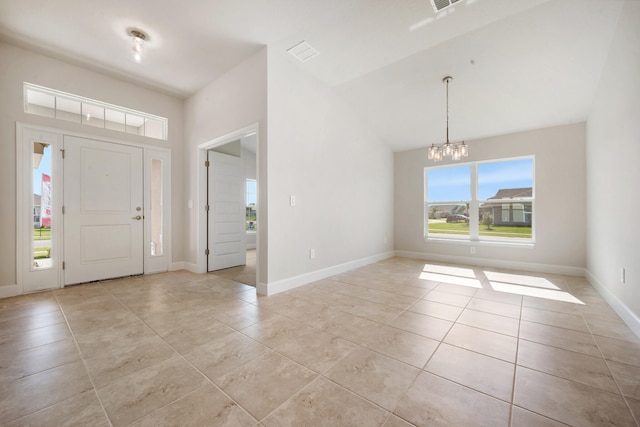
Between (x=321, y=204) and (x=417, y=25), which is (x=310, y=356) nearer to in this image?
(x=321, y=204)

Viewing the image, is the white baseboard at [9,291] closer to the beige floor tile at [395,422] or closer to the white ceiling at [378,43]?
the white ceiling at [378,43]

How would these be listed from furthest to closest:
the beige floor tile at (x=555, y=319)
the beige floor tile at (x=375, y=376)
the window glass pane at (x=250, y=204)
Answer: the window glass pane at (x=250, y=204) → the beige floor tile at (x=555, y=319) → the beige floor tile at (x=375, y=376)

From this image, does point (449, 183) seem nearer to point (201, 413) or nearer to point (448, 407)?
point (448, 407)

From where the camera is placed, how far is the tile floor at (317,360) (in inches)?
52.8

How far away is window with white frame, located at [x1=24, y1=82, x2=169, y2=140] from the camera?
3445 mm

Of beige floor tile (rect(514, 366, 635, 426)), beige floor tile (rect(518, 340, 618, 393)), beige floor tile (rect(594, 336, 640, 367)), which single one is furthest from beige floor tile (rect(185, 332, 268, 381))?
beige floor tile (rect(594, 336, 640, 367))

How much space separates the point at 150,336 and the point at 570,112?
20.7ft

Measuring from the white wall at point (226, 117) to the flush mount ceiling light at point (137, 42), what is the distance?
106 centimetres

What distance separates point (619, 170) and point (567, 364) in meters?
2.21

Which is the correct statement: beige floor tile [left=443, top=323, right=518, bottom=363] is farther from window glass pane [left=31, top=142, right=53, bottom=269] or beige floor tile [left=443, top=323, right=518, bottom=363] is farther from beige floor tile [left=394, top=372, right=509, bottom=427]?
window glass pane [left=31, top=142, right=53, bottom=269]

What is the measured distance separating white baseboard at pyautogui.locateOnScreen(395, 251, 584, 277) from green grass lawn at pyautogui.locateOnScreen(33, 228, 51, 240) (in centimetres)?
623

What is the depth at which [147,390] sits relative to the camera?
1.50 m

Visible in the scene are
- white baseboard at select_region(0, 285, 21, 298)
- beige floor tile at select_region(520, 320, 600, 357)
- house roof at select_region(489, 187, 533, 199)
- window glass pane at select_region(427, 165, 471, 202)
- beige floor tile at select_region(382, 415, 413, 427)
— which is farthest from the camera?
window glass pane at select_region(427, 165, 471, 202)

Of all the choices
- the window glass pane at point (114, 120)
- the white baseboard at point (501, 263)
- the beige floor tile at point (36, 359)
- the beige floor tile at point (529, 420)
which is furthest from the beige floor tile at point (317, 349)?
the window glass pane at point (114, 120)
